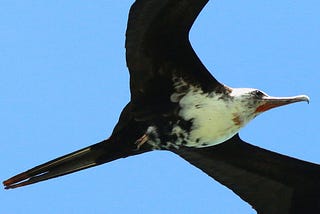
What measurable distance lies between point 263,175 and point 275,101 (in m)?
1.09

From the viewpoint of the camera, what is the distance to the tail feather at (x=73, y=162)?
909cm

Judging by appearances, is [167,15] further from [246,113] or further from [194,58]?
[246,113]

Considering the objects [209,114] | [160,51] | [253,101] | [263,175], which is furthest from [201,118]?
[263,175]

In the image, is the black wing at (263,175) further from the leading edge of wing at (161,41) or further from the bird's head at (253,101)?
the leading edge of wing at (161,41)

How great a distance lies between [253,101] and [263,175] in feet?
3.95

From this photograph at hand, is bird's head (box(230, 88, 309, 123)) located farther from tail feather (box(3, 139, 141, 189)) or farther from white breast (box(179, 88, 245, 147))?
tail feather (box(3, 139, 141, 189))

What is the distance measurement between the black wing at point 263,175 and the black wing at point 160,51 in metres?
0.98

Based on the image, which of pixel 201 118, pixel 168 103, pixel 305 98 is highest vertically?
pixel 168 103

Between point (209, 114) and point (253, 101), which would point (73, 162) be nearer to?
point (209, 114)

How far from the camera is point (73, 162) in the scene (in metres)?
9.24

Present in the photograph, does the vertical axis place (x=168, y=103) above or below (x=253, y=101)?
above

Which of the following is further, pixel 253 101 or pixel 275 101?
pixel 275 101

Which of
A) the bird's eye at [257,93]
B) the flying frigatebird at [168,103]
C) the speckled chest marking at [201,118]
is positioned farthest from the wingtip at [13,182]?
the bird's eye at [257,93]

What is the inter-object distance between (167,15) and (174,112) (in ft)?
2.87
